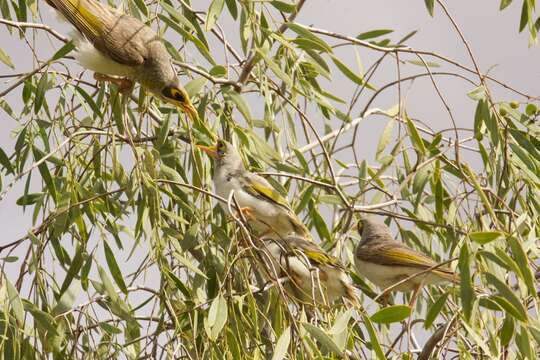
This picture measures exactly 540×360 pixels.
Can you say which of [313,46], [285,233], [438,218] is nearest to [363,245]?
[285,233]

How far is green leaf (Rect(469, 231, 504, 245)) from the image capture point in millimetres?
3143

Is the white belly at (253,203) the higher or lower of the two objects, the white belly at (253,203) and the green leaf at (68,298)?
the higher

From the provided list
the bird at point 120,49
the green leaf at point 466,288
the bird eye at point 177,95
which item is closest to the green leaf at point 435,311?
the green leaf at point 466,288

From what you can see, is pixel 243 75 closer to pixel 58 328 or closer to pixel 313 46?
pixel 313 46

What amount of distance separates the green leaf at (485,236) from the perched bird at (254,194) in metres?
2.00

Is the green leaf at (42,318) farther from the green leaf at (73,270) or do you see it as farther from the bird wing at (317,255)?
the bird wing at (317,255)

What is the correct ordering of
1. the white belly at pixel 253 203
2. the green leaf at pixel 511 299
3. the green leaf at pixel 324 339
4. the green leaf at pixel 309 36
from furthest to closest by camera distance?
the white belly at pixel 253 203 → the green leaf at pixel 309 36 → the green leaf at pixel 511 299 → the green leaf at pixel 324 339

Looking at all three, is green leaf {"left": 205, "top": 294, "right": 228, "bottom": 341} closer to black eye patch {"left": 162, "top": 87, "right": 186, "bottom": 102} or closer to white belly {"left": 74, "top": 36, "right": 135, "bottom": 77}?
black eye patch {"left": 162, "top": 87, "right": 186, "bottom": 102}

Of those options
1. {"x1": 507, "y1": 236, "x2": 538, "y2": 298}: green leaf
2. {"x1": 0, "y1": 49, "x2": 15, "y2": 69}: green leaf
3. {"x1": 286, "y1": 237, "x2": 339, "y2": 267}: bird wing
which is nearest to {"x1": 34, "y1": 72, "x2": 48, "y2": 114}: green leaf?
{"x1": 0, "y1": 49, "x2": 15, "y2": 69}: green leaf

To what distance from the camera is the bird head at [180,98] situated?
15.0ft

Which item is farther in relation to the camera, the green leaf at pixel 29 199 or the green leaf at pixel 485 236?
the green leaf at pixel 29 199

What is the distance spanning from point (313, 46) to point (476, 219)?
95 cm

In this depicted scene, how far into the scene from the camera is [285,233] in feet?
17.6

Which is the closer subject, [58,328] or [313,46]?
[58,328]
